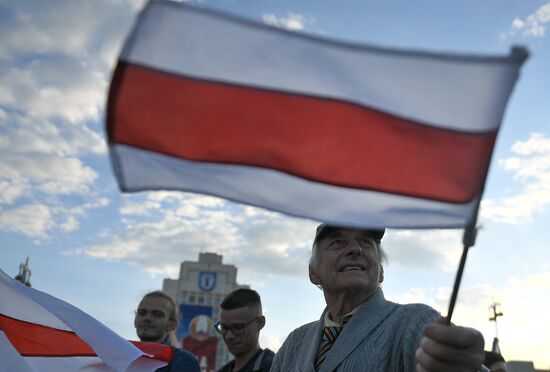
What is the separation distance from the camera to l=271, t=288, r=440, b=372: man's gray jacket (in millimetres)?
2367

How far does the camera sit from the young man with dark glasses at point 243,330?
15.7 feet

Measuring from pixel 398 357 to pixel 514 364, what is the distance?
1795 cm

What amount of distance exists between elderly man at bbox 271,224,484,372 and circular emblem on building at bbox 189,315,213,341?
60.3m

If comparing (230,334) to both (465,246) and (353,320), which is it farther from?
(465,246)

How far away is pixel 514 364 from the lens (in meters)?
17.9

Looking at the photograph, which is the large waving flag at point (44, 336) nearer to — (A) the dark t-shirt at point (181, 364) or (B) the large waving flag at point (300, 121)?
(A) the dark t-shirt at point (181, 364)

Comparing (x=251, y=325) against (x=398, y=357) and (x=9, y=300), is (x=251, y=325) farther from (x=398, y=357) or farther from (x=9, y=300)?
(x=398, y=357)

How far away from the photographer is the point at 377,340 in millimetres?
2500

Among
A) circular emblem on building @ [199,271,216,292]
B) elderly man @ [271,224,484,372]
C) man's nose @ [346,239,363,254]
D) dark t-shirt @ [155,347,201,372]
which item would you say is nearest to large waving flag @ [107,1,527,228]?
elderly man @ [271,224,484,372]

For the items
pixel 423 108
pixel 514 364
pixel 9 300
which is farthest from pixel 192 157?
pixel 514 364

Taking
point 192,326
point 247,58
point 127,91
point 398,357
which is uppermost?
point 192,326

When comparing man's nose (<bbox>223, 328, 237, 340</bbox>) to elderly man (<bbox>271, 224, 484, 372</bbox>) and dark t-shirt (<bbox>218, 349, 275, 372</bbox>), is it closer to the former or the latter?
dark t-shirt (<bbox>218, 349, 275, 372</bbox>)

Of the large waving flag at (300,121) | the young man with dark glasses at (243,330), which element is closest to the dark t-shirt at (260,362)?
the young man with dark glasses at (243,330)

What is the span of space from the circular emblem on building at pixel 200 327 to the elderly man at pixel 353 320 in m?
60.3
